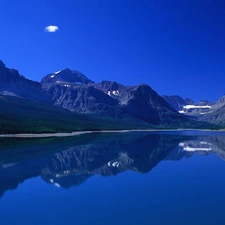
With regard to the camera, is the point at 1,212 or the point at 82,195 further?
the point at 82,195

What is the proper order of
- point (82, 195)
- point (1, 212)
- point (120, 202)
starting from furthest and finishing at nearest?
point (82, 195)
point (120, 202)
point (1, 212)

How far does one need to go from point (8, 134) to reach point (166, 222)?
83383 mm

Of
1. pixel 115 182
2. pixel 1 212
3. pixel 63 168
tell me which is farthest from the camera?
pixel 63 168

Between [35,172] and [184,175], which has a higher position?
[184,175]

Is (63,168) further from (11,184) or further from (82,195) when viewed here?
(82,195)

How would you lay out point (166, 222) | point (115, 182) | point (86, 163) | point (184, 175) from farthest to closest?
point (86, 163) < point (184, 175) < point (115, 182) < point (166, 222)

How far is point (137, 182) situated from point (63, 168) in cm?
1139

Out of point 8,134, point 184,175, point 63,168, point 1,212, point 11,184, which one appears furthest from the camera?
point 8,134

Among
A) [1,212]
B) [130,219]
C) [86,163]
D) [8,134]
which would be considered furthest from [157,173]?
[8,134]

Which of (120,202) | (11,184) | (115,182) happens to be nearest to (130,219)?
(120,202)

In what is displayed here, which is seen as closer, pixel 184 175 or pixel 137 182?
pixel 137 182

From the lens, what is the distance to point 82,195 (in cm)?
2094

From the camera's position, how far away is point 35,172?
99.3 feet

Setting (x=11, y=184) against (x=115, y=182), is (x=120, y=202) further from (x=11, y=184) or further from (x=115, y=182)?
(x=11, y=184)
